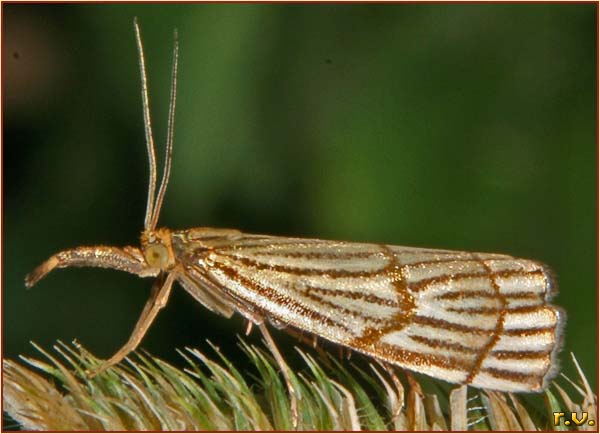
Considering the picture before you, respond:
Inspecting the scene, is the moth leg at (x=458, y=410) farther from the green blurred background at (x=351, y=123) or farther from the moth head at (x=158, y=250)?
the green blurred background at (x=351, y=123)

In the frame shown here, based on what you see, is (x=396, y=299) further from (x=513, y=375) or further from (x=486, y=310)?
(x=513, y=375)

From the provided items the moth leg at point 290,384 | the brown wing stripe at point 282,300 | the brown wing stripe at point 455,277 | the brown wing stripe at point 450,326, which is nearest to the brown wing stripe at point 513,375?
the brown wing stripe at point 450,326

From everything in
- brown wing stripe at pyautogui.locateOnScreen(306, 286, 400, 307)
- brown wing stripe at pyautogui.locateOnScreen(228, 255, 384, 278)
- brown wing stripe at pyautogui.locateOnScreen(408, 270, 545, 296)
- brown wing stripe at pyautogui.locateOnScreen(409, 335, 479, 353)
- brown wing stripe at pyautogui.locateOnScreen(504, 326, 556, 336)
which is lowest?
brown wing stripe at pyautogui.locateOnScreen(409, 335, 479, 353)

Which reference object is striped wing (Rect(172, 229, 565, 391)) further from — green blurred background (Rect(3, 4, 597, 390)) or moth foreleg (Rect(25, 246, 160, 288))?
green blurred background (Rect(3, 4, 597, 390))

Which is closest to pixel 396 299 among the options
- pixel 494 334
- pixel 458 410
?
pixel 494 334

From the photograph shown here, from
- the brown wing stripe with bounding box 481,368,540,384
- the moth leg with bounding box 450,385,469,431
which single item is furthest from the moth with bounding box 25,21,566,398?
the moth leg with bounding box 450,385,469,431

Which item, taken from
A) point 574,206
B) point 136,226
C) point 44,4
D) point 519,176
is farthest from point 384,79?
point 44,4

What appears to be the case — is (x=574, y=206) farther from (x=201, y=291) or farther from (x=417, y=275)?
(x=201, y=291)
